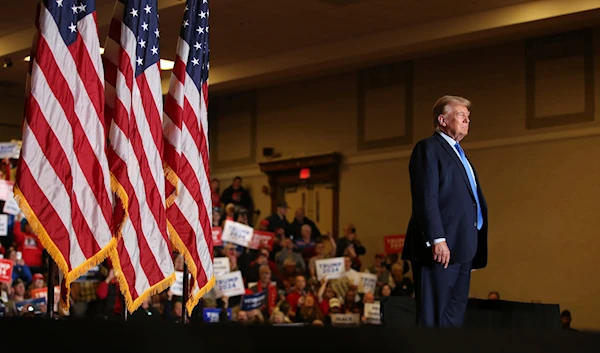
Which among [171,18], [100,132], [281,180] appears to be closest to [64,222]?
[100,132]

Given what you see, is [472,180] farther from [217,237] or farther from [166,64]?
[166,64]

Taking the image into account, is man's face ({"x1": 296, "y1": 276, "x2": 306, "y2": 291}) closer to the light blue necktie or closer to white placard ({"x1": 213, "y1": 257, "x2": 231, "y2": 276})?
white placard ({"x1": 213, "y1": 257, "x2": 231, "y2": 276})

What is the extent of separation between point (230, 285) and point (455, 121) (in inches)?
257

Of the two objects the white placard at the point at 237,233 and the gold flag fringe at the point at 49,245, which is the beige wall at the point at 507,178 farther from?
the gold flag fringe at the point at 49,245

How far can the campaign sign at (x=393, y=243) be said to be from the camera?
1354 cm

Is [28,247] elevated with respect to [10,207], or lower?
lower

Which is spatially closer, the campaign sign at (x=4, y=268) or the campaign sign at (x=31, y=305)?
the campaign sign at (x=31, y=305)

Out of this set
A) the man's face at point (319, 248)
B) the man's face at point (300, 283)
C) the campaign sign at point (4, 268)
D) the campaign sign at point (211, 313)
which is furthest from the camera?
the man's face at point (319, 248)

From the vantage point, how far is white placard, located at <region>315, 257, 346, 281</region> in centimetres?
1186

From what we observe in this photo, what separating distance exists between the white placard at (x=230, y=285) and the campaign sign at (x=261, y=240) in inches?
54.9

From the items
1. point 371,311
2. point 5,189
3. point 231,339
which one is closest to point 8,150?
point 5,189

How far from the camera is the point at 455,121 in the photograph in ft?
14.2

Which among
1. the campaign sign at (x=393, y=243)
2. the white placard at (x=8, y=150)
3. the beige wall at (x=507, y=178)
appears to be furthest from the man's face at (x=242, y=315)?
the beige wall at (x=507, y=178)

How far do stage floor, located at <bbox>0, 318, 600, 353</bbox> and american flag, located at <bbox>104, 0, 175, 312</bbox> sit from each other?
3.97 m
